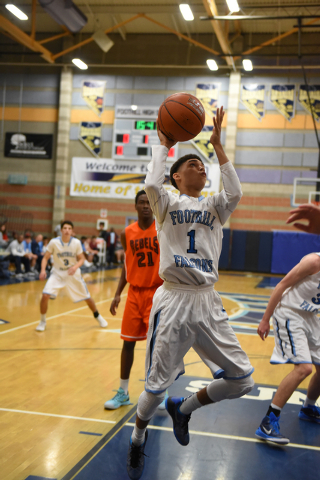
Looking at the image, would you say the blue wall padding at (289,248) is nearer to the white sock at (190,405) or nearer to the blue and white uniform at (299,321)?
the blue and white uniform at (299,321)

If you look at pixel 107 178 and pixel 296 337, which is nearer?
pixel 296 337

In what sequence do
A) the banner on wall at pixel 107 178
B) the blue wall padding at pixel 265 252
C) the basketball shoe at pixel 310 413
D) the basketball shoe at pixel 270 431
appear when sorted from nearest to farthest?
the basketball shoe at pixel 270 431, the basketball shoe at pixel 310 413, the blue wall padding at pixel 265 252, the banner on wall at pixel 107 178

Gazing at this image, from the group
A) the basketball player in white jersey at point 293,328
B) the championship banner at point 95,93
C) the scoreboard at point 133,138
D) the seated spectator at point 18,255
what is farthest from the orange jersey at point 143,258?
the championship banner at point 95,93

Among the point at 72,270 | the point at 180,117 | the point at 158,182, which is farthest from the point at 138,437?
the point at 72,270

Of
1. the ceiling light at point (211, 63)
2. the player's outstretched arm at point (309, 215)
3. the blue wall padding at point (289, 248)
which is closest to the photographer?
the player's outstretched arm at point (309, 215)

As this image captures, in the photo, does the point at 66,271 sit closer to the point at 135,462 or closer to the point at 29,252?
the point at 135,462

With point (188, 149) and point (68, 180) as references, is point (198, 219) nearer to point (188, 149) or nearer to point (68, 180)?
point (188, 149)

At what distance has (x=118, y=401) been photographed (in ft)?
12.6

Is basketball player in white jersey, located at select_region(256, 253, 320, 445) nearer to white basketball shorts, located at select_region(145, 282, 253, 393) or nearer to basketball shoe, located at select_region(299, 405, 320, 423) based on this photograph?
basketball shoe, located at select_region(299, 405, 320, 423)

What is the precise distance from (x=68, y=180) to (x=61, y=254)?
14.1 m

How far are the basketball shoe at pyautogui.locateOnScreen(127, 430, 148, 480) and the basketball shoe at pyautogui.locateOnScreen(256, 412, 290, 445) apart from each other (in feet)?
3.30

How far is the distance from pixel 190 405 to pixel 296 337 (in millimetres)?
1005

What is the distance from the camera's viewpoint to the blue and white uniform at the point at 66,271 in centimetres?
700

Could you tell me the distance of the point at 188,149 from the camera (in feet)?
64.0
